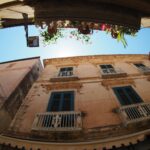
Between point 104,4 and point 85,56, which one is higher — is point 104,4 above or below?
above

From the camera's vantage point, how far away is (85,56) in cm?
1758

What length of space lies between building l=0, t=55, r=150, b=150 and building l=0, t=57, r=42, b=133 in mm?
323

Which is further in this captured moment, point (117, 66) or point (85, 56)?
point (85, 56)

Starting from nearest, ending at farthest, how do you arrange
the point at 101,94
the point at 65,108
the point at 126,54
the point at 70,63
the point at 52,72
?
the point at 65,108 → the point at 101,94 → the point at 52,72 → the point at 70,63 → the point at 126,54

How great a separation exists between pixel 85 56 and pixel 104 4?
12451 millimetres

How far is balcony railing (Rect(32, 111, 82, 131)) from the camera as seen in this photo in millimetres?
8523

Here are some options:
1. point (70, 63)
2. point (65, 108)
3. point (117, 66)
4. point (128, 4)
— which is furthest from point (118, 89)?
point (128, 4)

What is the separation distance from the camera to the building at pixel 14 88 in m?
9.63

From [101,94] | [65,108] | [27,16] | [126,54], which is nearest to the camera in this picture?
[27,16]

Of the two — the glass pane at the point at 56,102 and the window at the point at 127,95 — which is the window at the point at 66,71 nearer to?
the glass pane at the point at 56,102

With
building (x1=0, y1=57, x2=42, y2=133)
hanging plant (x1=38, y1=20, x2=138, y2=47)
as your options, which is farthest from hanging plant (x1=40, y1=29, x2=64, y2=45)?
building (x1=0, y1=57, x2=42, y2=133)

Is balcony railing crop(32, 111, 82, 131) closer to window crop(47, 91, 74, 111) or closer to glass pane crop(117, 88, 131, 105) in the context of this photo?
window crop(47, 91, 74, 111)

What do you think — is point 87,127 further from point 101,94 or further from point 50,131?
point 101,94

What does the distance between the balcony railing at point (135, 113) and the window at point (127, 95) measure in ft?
3.24
